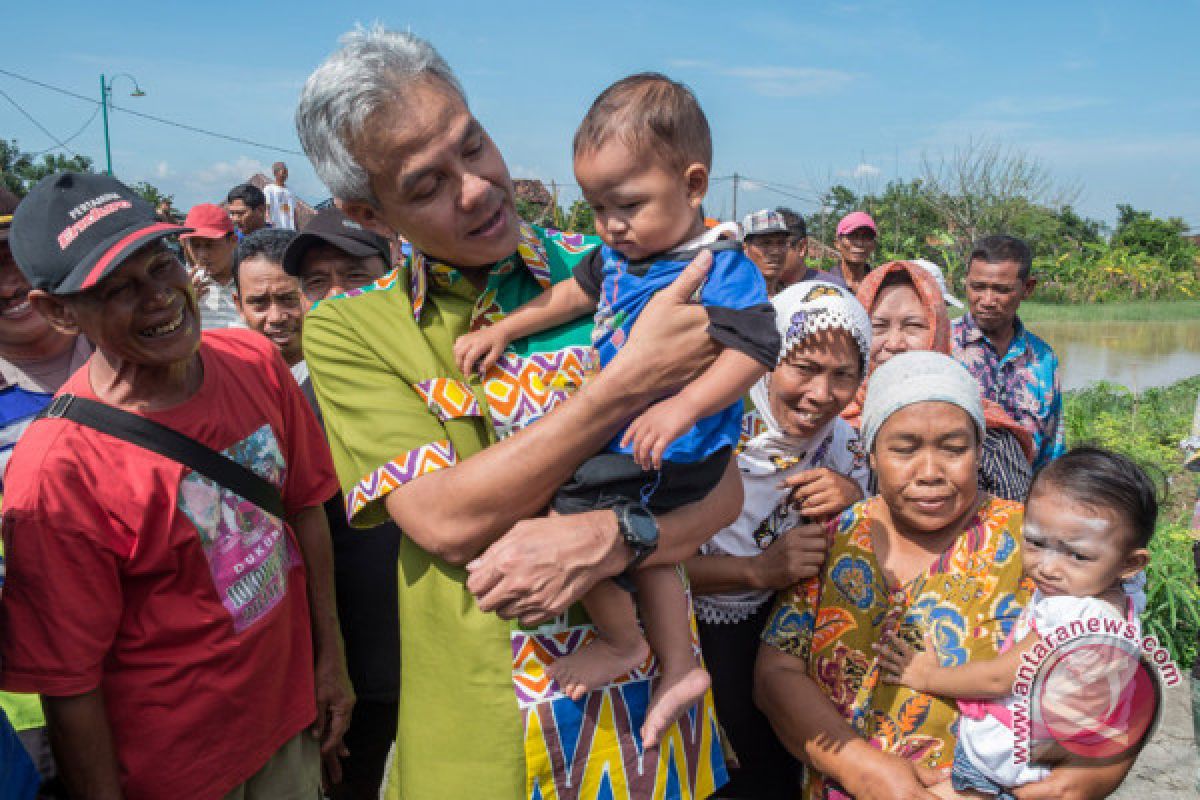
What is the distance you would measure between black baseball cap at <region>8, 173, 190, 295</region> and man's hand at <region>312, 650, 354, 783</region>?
131 centimetres

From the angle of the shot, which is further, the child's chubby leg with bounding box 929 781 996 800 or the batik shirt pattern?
the batik shirt pattern

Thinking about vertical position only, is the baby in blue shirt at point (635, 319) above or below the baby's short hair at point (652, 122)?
below

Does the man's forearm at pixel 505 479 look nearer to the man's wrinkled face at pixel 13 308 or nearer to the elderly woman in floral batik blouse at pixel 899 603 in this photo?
the elderly woman in floral batik blouse at pixel 899 603

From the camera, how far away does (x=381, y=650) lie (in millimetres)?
2797

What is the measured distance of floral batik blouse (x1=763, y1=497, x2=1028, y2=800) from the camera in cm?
196

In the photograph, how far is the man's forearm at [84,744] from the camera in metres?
1.76

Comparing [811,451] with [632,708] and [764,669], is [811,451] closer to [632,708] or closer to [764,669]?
[764,669]

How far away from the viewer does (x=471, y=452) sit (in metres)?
1.66

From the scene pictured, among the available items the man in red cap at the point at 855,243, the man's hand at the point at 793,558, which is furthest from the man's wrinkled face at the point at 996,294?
the man's hand at the point at 793,558

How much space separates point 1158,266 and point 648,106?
113ft

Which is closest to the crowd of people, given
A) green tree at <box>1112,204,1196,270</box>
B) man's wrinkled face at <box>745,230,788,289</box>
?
man's wrinkled face at <box>745,230,788,289</box>

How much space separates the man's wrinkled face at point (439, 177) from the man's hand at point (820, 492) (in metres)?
Result: 1.10

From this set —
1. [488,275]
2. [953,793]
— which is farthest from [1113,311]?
[488,275]

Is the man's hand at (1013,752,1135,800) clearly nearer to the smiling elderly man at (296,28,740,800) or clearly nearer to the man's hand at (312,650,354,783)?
the smiling elderly man at (296,28,740,800)
